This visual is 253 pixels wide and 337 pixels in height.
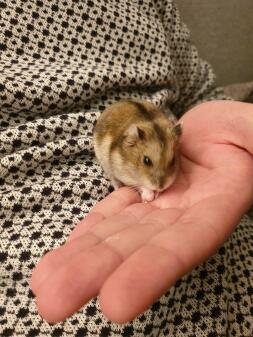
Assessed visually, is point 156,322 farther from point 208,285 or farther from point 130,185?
point 130,185

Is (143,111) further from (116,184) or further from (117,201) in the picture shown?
(117,201)

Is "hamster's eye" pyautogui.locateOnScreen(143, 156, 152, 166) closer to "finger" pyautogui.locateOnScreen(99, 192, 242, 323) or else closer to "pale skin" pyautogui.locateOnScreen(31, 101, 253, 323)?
"pale skin" pyautogui.locateOnScreen(31, 101, 253, 323)

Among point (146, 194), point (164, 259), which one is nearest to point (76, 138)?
point (146, 194)

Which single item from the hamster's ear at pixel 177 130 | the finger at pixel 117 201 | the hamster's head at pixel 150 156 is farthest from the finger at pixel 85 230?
the hamster's ear at pixel 177 130

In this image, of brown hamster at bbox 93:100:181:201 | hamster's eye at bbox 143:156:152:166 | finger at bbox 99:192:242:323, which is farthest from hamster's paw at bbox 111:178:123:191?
finger at bbox 99:192:242:323

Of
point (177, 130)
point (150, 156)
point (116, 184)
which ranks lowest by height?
point (116, 184)

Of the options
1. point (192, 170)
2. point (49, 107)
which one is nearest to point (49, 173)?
point (49, 107)

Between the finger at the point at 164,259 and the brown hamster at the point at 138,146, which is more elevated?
the finger at the point at 164,259

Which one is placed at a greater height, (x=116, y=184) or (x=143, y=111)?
(x=143, y=111)

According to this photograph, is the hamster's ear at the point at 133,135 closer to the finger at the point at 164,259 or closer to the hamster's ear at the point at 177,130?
the hamster's ear at the point at 177,130
